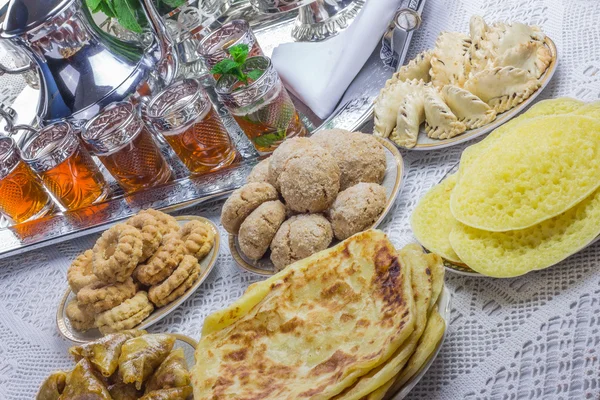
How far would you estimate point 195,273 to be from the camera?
1477 millimetres

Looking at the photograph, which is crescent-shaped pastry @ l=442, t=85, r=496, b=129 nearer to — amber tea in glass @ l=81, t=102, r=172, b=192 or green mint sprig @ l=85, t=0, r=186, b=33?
amber tea in glass @ l=81, t=102, r=172, b=192

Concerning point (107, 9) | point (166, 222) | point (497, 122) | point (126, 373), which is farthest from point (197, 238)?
point (107, 9)

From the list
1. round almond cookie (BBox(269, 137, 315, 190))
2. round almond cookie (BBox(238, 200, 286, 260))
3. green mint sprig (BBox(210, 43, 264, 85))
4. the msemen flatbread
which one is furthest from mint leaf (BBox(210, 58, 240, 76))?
the msemen flatbread

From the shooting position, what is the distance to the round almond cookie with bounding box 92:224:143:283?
1.40 meters

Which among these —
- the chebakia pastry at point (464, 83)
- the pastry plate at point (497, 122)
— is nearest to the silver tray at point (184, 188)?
the chebakia pastry at point (464, 83)

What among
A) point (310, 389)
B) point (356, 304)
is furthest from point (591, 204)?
point (310, 389)

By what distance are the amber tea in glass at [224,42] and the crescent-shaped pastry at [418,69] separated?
0.51 meters

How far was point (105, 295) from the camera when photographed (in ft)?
4.65

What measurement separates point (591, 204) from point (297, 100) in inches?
39.9

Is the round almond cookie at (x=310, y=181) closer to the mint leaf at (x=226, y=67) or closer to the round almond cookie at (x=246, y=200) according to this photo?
the round almond cookie at (x=246, y=200)

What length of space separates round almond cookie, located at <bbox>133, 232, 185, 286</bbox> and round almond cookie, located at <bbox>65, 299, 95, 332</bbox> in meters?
0.14

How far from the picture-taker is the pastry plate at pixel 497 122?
140cm

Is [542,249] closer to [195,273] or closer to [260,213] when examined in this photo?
[260,213]

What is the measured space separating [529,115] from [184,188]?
38.0 inches
